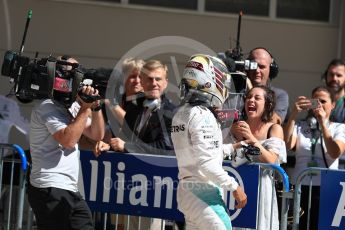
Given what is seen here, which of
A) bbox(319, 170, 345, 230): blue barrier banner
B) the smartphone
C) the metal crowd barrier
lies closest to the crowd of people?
the smartphone

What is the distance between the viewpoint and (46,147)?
6395 mm

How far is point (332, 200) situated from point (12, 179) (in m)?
3.04

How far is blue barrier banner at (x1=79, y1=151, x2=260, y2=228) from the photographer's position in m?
7.08

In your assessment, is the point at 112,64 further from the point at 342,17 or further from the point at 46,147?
the point at 46,147

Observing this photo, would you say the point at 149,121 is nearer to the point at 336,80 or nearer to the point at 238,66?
the point at 238,66

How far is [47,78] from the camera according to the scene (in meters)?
6.34

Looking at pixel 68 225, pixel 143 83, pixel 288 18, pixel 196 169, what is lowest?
pixel 68 225

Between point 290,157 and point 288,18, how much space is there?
3.39m

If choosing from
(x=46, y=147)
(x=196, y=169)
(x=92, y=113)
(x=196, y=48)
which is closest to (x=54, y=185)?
(x=46, y=147)

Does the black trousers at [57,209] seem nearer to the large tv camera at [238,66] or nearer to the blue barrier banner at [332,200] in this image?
the large tv camera at [238,66]

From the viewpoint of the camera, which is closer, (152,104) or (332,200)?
(332,200)

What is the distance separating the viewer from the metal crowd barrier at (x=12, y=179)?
743 centimetres

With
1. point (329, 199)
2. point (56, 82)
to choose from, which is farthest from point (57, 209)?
point (329, 199)

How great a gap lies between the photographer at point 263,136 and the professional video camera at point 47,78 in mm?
1363
